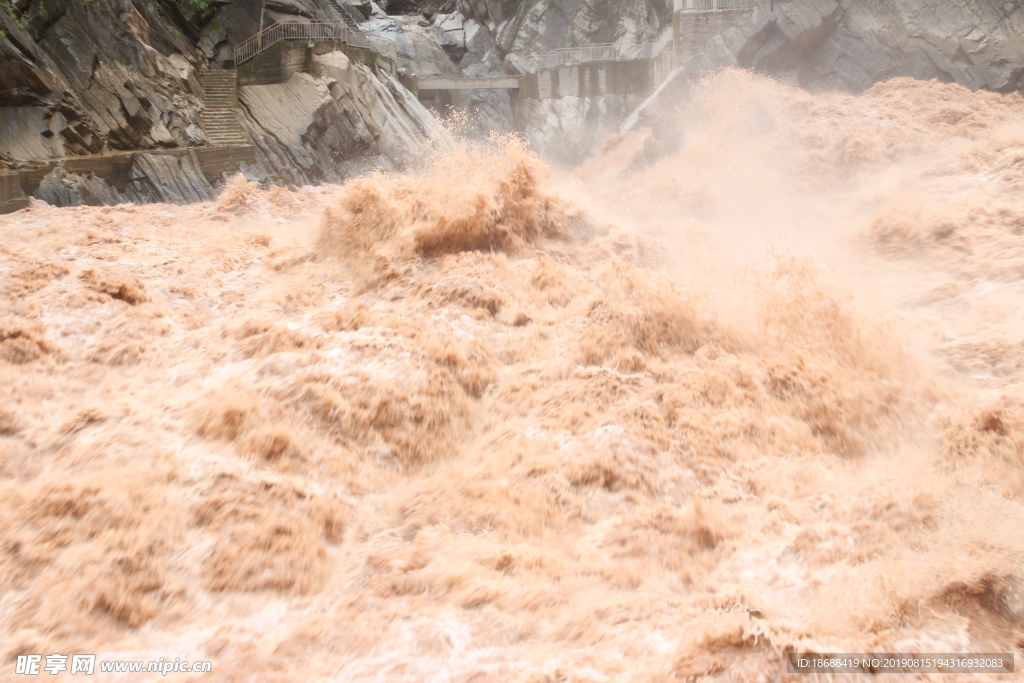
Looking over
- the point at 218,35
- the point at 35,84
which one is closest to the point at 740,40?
the point at 218,35

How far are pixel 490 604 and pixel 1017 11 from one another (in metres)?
22.2

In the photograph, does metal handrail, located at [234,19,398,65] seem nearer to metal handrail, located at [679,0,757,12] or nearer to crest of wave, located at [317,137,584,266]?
crest of wave, located at [317,137,584,266]

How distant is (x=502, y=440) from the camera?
4.60 m

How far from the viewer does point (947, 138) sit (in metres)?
12.3

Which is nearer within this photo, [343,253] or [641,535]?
[641,535]

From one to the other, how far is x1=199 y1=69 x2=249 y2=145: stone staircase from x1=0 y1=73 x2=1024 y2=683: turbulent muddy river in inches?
250

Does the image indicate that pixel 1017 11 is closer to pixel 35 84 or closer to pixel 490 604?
pixel 490 604

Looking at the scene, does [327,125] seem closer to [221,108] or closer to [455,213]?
[221,108]

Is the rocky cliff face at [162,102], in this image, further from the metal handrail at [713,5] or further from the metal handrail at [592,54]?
the metal handrail at [713,5]

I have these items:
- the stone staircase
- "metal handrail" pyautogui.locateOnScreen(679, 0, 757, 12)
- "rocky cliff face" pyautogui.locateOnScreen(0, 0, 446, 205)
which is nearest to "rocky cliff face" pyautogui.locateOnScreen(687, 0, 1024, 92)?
"metal handrail" pyautogui.locateOnScreen(679, 0, 757, 12)

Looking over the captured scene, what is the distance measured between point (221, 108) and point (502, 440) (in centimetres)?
1381

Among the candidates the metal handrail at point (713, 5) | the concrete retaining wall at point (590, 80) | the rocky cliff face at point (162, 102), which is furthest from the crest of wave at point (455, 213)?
the concrete retaining wall at point (590, 80)

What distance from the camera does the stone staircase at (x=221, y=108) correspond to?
14.2 metres

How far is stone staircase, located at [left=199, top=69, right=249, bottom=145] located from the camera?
14180mm
